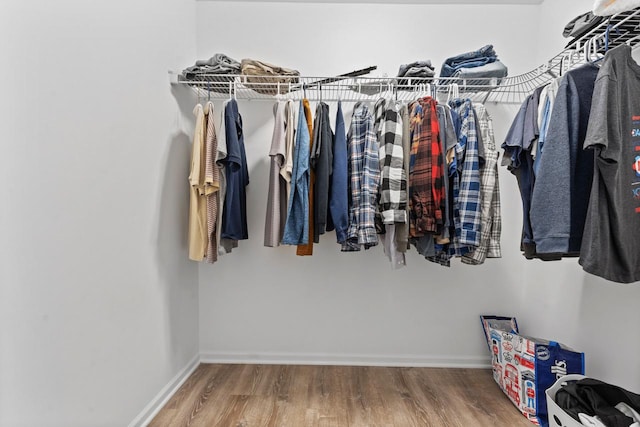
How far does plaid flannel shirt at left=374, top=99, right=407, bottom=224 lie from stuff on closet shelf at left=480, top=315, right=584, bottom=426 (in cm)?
97

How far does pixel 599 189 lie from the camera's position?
3.63ft

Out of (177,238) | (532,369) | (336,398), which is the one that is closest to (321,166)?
(177,238)

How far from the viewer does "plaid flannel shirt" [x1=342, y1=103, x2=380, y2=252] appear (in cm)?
167

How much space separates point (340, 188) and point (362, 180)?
123 millimetres

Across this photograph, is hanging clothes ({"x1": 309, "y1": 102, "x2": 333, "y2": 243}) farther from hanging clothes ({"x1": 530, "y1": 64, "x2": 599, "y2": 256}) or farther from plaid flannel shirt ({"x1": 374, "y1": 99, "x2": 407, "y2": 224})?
hanging clothes ({"x1": 530, "y1": 64, "x2": 599, "y2": 256})

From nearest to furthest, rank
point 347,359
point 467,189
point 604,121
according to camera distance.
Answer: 1. point 604,121
2. point 467,189
3. point 347,359

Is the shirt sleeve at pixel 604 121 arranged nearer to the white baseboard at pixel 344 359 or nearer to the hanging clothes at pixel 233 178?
the hanging clothes at pixel 233 178

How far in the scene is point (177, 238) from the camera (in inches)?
76.7

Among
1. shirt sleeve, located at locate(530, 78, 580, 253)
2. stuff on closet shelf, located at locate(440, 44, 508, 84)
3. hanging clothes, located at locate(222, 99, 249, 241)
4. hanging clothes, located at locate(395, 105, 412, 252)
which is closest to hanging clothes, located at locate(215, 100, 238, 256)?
hanging clothes, located at locate(222, 99, 249, 241)

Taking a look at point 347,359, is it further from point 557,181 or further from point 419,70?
point 419,70

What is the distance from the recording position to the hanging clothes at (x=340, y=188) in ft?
5.65

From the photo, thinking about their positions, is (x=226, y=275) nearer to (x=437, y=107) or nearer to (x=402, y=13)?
(x=437, y=107)

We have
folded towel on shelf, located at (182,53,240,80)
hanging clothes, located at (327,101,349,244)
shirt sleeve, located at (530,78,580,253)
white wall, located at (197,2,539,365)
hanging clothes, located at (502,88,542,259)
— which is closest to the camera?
shirt sleeve, located at (530,78,580,253)

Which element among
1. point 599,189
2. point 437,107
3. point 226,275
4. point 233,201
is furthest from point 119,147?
point 599,189
